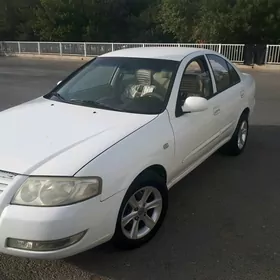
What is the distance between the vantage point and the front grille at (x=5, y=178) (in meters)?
2.18

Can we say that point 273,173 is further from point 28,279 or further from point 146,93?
point 28,279

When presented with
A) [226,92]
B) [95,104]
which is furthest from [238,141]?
[95,104]

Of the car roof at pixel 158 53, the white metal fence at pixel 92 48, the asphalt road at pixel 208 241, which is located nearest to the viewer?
the asphalt road at pixel 208 241

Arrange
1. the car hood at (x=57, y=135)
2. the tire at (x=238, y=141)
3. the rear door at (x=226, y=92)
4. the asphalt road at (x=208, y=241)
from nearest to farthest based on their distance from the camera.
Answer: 1. the car hood at (x=57, y=135)
2. the asphalt road at (x=208, y=241)
3. the rear door at (x=226, y=92)
4. the tire at (x=238, y=141)

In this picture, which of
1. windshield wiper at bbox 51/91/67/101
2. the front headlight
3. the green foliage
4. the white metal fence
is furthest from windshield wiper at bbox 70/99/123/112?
the green foliage

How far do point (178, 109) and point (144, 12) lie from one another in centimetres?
2975

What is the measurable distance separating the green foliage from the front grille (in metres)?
19.0

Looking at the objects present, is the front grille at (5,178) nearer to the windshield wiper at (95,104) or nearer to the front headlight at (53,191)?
the front headlight at (53,191)

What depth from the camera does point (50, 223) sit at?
2117 mm

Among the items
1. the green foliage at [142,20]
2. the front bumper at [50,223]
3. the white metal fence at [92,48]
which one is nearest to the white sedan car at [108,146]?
the front bumper at [50,223]

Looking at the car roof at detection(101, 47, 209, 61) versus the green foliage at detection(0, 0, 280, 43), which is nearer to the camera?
the car roof at detection(101, 47, 209, 61)

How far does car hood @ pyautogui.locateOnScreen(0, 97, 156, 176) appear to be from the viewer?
227 cm

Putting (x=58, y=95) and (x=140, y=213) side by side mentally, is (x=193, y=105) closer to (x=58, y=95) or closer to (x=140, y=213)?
(x=140, y=213)

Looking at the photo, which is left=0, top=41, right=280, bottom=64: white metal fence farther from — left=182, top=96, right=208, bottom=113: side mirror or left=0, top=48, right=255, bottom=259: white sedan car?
left=182, top=96, right=208, bottom=113: side mirror
